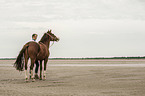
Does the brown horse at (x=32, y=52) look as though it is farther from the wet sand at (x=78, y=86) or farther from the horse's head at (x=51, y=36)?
the wet sand at (x=78, y=86)

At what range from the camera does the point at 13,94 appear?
8562 mm

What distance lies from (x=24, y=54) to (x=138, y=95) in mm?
7204

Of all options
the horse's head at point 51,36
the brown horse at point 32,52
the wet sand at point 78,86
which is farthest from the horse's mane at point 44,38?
the wet sand at point 78,86

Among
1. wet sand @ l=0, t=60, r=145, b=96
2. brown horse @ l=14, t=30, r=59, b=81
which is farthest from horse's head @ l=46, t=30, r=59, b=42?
wet sand @ l=0, t=60, r=145, b=96

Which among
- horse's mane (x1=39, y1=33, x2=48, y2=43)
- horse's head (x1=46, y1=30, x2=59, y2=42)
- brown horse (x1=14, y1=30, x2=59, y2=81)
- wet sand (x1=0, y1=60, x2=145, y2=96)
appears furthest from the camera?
horse's head (x1=46, y1=30, x2=59, y2=42)

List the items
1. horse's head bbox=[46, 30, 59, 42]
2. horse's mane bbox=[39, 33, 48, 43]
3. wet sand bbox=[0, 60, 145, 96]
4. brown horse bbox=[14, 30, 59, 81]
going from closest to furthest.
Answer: wet sand bbox=[0, 60, 145, 96] → brown horse bbox=[14, 30, 59, 81] → horse's mane bbox=[39, 33, 48, 43] → horse's head bbox=[46, 30, 59, 42]

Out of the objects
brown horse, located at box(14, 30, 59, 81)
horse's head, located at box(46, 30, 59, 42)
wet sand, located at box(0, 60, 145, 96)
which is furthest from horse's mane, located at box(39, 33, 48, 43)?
wet sand, located at box(0, 60, 145, 96)

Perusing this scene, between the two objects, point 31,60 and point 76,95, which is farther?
point 31,60

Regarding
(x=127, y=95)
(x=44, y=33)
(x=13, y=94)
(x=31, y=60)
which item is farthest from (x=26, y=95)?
(x=44, y=33)

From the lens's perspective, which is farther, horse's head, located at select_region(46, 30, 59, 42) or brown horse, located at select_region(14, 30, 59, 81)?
horse's head, located at select_region(46, 30, 59, 42)

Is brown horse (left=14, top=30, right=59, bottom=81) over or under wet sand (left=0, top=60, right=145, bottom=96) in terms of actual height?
over

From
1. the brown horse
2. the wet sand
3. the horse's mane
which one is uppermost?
the horse's mane

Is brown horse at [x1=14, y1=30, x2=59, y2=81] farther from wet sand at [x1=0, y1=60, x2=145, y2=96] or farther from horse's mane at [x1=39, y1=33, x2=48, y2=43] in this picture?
wet sand at [x1=0, y1=60, x2=145, y2=96]

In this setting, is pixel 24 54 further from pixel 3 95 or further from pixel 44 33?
pixel 3 95
